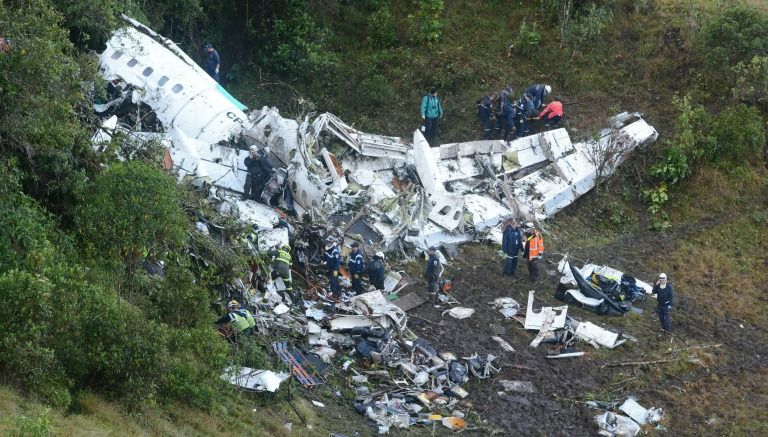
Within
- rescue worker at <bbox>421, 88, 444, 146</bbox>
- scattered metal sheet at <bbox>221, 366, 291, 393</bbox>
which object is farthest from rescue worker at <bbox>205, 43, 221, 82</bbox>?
scattered metal sheet at <bbox>221, 366, 291, 393</bbox>

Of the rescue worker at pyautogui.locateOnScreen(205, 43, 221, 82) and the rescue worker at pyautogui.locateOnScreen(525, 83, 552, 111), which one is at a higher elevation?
the rescue worker at pyautogui.locateOnScreen(205, 43, 221, 82)

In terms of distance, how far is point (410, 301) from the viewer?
18.6 metres

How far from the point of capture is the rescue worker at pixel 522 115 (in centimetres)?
2395

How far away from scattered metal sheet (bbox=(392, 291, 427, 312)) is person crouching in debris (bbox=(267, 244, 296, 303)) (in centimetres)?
205

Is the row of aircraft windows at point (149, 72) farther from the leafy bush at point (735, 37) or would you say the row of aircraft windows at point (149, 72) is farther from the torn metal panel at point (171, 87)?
the leafy bush at point (735, 37)

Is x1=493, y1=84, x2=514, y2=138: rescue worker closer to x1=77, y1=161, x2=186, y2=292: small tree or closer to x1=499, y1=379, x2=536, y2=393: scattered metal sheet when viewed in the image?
x1=499, y1=379, x2=536, y2=393: scattered metal sheet

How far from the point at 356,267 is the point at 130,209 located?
20.7ft

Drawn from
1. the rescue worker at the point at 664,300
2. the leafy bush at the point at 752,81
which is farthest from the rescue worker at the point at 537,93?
the rescue worker at the point at 664,300

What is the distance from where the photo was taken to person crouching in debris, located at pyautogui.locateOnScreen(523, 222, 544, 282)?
19.4 m

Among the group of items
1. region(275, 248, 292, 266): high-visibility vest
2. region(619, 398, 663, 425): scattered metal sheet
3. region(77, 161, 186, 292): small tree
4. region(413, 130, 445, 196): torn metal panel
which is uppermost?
region(77, 161, 186, 292): small tree

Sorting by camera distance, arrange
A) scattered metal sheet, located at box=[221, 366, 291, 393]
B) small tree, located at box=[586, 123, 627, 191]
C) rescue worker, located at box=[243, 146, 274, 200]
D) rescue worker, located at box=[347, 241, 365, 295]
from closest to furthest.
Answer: scattered metal sheet, located at box=[221, 366, 291, 393]
rescue worker, located at box=[347, 241, 365, 295]
rescue worker, located at box=[243, 146, 274, 200]
small tree, located at box=[586, 123, 627, 191]

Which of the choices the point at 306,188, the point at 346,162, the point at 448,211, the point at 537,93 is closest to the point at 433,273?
the point at 448,211

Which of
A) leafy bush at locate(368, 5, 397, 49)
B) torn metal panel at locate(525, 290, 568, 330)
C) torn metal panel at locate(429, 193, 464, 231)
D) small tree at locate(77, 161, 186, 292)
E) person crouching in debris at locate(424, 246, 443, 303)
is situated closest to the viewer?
small tree at locate(77, 161, 186, 292)

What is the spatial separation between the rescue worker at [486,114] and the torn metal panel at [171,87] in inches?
234
